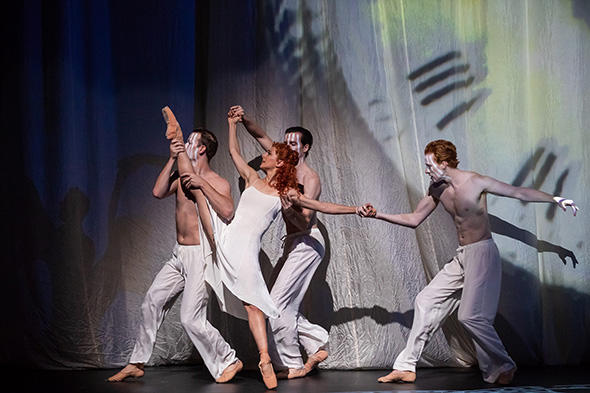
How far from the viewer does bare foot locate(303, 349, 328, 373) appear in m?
4.93

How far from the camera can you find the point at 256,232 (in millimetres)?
4613

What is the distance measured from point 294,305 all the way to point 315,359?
1.36 ft

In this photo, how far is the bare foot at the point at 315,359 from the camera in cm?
493

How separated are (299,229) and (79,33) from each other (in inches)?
101

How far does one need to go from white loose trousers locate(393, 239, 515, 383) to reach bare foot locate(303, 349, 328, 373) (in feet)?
1.79

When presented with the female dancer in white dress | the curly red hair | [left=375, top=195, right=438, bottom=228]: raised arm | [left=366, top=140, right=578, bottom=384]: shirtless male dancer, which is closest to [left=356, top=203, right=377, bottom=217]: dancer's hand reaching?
the female dancer in white dress

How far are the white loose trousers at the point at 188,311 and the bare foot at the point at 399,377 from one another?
3.36 feet

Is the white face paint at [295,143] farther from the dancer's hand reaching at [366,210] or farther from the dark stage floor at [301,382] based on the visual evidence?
the dark stage floor at [301,382]

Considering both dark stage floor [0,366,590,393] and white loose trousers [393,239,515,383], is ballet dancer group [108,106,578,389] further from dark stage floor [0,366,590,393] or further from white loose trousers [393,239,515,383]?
dark stage floor [0,366,590,393]

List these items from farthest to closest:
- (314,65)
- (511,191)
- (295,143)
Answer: (314,65) → (295,143) → (511,191)

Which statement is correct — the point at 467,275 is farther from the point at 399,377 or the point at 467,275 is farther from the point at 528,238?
the point at 528,238

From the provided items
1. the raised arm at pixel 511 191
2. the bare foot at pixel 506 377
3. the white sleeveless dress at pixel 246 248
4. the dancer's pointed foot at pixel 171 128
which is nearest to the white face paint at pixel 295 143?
the white sleeveless dress at pixel 246 248

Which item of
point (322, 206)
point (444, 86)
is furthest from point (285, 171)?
point (444, 86)

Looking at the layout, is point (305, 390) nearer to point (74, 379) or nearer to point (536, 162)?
point (74, 379)
